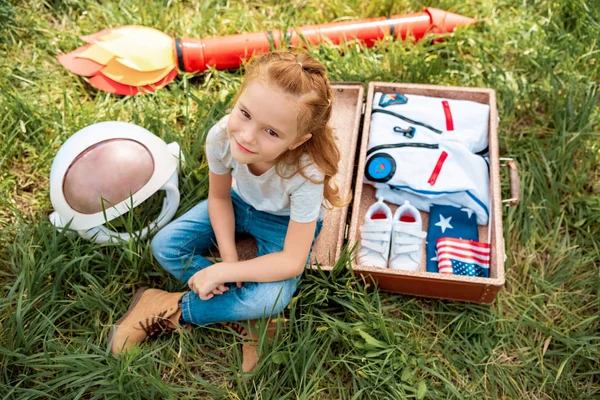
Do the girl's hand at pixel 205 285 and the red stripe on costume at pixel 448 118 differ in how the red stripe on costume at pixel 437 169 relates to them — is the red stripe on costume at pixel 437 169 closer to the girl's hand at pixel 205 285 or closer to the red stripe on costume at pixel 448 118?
the red stripe on costume at pixel 448 118

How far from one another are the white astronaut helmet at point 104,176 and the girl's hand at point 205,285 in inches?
15.2

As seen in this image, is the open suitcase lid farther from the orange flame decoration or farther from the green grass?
the orange flame decoration

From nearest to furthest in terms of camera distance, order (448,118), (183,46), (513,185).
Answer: (513,185) < (448,118) < (183,46)

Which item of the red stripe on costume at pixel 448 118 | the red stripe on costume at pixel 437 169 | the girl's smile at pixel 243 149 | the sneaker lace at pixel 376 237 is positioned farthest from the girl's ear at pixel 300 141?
the red stripe on costume at pixel 448 118

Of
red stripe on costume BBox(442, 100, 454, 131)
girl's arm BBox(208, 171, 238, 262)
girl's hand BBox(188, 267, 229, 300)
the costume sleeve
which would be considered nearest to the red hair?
the costume sleeve

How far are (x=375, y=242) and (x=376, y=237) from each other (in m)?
0.02

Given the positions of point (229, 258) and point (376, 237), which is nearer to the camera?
point (229, 258)

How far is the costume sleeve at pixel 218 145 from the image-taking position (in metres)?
1.79

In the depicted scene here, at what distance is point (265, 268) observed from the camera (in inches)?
73.6

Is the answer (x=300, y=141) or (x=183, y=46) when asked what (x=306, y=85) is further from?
(x=183, y=46)

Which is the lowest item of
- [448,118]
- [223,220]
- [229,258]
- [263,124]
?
[229,258]

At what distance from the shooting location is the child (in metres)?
1.49

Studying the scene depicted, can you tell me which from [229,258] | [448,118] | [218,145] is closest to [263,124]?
[218,145]

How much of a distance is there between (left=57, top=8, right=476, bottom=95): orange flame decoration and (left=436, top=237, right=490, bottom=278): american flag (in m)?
1.16
